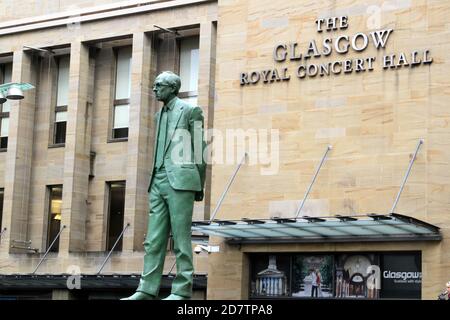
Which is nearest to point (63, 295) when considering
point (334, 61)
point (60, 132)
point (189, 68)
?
point (60, 132)

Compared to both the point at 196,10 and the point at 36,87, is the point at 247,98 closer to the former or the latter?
the point at 196,10

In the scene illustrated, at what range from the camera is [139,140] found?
37000 mm

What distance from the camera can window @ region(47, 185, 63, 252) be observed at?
3928 centimetres

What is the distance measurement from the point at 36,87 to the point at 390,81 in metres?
16.5

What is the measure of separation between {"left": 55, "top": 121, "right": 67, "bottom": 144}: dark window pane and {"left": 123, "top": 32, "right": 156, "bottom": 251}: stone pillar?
3.67m

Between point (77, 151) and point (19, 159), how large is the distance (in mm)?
2806

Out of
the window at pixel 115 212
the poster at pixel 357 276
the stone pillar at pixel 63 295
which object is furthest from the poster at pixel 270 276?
the stone pillar at pixel 63 295

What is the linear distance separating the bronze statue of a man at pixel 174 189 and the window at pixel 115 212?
22.7 meters

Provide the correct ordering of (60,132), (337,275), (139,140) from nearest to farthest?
(337,275) → (139,140) → (60,132)

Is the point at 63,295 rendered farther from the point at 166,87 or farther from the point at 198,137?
the point at 198,137

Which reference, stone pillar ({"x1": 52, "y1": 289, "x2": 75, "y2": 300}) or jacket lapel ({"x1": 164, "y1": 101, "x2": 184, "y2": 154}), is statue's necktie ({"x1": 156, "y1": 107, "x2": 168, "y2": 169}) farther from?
stone pillar ({"x1": 52, "y1": 289, "x2": 75, "y2": 300})

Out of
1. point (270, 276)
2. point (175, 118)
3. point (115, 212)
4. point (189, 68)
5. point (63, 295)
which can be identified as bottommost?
point (63, 295)

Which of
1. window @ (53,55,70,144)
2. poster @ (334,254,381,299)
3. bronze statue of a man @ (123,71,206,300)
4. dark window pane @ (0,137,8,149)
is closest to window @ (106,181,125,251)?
window @ (53,55,70,144)

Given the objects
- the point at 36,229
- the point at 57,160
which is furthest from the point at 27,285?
the point at 57,160
